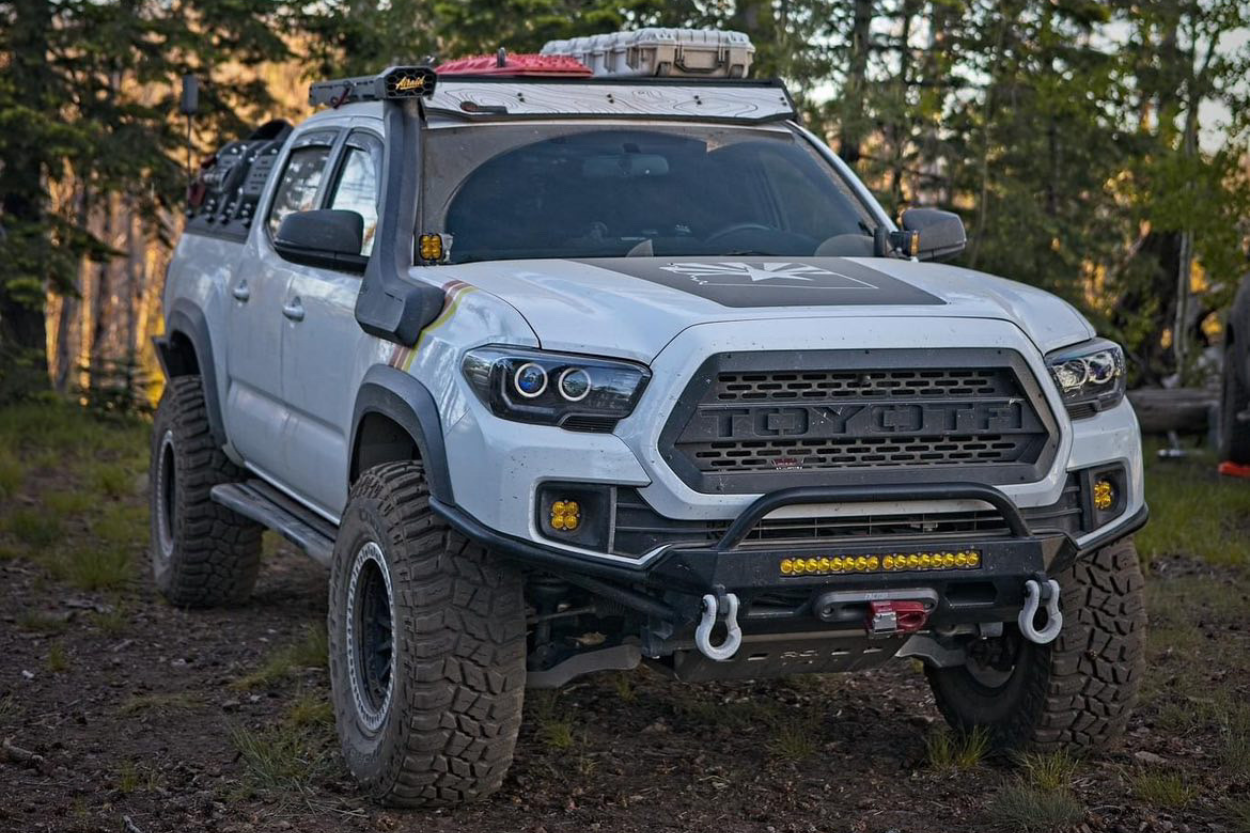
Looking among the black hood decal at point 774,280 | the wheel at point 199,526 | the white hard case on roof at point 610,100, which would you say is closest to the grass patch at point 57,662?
the wheel at point 199,526

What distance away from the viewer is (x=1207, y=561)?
8.10 metres

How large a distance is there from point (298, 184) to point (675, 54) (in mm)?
1648

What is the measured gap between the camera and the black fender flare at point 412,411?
4.46 m

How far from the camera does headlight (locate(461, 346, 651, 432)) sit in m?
4.22

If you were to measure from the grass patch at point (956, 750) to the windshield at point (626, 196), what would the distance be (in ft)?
5.35

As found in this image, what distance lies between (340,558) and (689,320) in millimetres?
1453

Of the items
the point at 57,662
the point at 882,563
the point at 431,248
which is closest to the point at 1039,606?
the point at 882,563

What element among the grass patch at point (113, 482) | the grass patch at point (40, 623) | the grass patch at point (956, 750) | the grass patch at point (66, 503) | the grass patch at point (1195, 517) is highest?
the grass patch at point (956, 750)

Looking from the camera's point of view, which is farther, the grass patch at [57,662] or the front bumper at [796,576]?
the grass patch at [57,662]

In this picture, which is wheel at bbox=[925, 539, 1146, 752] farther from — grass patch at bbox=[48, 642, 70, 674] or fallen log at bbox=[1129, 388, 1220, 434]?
fallen log at bbox=[1129, 388, 1220, 434]

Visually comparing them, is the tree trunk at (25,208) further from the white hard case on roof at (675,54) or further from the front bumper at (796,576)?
the front bumper at (796,576)

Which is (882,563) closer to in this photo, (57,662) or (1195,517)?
(57,662)

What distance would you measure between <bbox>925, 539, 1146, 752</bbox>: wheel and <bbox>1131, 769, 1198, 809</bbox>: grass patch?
23 centimetres

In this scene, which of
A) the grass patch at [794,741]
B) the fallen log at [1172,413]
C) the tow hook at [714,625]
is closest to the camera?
the tow hook at [714,625]
